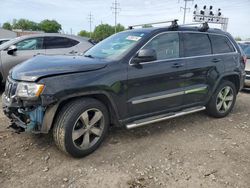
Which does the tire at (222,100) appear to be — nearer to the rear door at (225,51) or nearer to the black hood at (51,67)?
the rear door at (225,51)

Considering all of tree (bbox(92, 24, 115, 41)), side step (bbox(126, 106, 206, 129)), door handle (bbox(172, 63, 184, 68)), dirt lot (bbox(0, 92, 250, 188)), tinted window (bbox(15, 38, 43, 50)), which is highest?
tree (bbox(92, 24, 115, 41))

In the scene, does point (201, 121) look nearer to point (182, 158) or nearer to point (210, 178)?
point (182, 158)

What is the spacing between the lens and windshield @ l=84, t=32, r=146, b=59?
3441 millimetres

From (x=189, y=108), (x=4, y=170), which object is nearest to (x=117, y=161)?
(x=4, y=170)

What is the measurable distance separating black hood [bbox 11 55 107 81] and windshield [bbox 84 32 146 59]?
1.27ft

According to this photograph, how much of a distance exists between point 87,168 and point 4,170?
3.30 feet

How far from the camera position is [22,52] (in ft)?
20.3

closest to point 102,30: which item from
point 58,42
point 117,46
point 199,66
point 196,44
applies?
point 58,42

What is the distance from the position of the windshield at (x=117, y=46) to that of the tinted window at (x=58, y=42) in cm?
300

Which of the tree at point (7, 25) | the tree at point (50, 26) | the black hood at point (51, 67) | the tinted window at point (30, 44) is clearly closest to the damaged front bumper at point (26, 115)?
the black hood at point (51, 67)

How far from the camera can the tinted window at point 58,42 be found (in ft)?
21.7

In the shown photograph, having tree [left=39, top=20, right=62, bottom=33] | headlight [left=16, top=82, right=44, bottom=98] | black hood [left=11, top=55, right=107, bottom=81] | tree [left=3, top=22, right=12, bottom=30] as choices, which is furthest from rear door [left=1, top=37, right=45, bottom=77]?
tree [left=3, top=22, right=12, bottom=30]

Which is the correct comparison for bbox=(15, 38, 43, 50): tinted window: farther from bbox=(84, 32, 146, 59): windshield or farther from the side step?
the side step

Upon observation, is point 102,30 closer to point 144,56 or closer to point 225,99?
point 225,99
